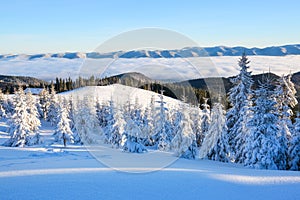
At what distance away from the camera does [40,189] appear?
9555 millimetres

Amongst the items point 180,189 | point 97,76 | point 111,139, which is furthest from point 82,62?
point 111,139

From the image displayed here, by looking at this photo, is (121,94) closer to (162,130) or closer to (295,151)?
(295,151)

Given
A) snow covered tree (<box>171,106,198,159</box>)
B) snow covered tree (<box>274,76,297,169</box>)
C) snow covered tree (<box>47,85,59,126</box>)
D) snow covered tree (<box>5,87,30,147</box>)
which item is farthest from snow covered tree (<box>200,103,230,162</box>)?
snow covered tree (<box>47,85,59,126</box>)

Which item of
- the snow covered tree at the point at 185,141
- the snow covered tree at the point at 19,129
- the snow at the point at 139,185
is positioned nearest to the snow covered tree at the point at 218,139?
the snow covered tree at the point at 185,141

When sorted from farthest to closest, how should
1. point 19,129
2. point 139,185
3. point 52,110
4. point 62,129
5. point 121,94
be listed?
1. point 52,110
2. point 62,129
3. point 19,129
4. point 121,94
5. point 139,185

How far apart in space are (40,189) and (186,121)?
2088 cm

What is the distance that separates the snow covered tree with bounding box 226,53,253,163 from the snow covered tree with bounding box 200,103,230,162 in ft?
3.38

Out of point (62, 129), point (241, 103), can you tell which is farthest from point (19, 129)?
point (241, 103)

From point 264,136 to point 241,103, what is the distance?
17.3 ft

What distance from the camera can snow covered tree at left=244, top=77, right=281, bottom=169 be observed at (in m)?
21.6

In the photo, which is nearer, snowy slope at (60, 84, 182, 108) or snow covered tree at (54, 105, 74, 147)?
snowy slope at (60, 84, 182, 108)

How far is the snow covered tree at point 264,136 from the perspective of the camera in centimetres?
2158

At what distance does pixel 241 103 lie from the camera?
26.3 m

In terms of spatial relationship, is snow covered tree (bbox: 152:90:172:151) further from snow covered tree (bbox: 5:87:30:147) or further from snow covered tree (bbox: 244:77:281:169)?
snow covered tree (bbox: 5:87:30:147)
